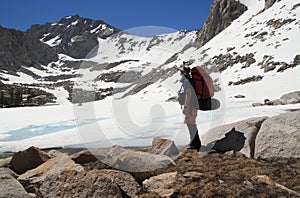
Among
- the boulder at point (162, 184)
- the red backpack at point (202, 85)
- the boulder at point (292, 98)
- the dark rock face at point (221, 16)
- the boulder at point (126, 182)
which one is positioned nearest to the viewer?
the boulder at point (162, 184)

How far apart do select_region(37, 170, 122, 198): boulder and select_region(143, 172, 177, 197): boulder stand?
0.56 m

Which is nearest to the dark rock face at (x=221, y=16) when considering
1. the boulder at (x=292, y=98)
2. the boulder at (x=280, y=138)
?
the boulder at (x=292, y=98)

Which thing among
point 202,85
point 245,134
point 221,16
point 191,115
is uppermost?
point 221,16

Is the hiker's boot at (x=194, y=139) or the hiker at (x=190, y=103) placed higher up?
the hiker at (x=190, y=103)

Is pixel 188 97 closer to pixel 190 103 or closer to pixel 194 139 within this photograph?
pixel 190 103

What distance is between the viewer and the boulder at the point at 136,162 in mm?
4777

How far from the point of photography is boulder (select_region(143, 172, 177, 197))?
13.3ft

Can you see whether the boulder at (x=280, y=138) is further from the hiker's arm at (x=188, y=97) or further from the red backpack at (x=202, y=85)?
the hiker's arm at (x=188, y=97)

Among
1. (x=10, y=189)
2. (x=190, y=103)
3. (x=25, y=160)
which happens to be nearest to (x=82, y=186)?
(x=10, y=189)

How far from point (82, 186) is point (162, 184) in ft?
3.85

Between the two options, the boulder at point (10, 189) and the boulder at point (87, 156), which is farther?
the boulder at point (87, 156)

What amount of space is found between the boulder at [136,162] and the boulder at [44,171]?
2.08 ft

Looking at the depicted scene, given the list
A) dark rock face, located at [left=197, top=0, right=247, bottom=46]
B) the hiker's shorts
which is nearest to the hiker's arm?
the hiker's shorts

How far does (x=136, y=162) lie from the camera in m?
4.86
